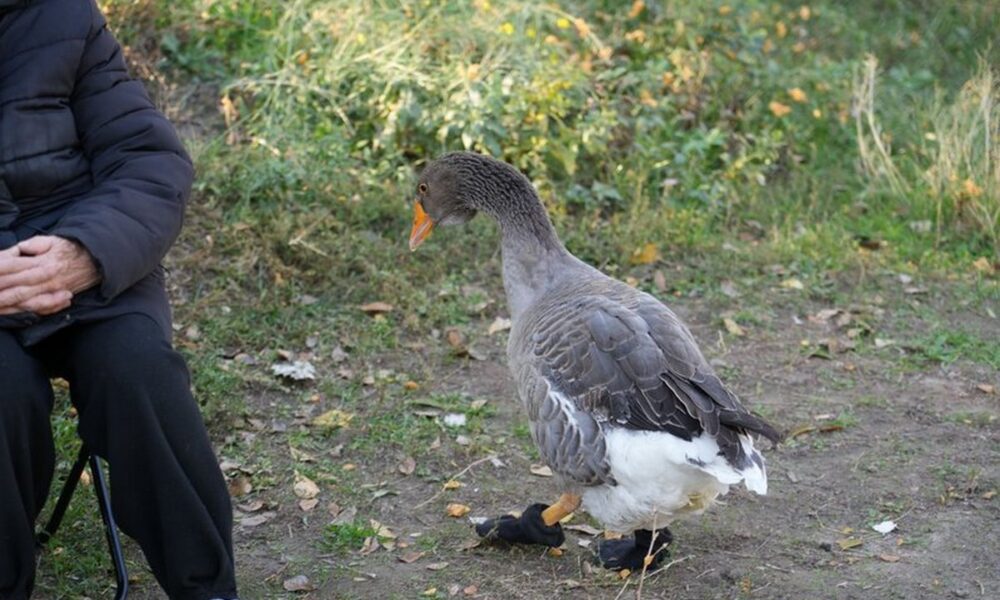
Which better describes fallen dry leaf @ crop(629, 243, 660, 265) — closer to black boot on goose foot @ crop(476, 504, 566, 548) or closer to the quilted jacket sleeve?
black boot on goose foot @ crop(476, 504, 566, 548)

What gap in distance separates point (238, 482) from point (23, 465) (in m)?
1.44

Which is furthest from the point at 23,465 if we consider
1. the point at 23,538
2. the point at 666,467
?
the point at 666,467

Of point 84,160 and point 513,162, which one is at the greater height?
point 84,160

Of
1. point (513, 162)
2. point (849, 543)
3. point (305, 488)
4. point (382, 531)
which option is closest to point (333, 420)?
point (305, 488)

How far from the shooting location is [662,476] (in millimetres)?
3715

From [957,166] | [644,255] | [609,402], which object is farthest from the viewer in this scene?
[957,166]

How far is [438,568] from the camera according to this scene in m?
4.12

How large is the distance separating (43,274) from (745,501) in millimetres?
2602

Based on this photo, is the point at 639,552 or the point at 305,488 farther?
the point at 305,488

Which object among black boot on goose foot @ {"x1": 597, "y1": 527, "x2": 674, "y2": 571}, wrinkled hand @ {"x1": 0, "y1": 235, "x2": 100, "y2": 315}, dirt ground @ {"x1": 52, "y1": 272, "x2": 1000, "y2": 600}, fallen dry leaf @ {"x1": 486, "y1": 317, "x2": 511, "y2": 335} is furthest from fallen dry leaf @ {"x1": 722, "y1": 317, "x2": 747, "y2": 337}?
wrinkled hand @ {"x1": 0, "y1": 235, "x2": 100, "y2": 315}

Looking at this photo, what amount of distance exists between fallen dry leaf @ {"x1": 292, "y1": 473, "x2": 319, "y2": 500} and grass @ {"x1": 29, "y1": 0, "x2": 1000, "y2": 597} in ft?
1.59

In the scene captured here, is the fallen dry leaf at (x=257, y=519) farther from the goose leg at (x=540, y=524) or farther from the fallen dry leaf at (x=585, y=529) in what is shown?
the fallen dry leaf at (x=585, y=529)

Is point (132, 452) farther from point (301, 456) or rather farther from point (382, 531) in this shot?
point (301, 456)

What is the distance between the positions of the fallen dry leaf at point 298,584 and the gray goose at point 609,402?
1.97 ft
